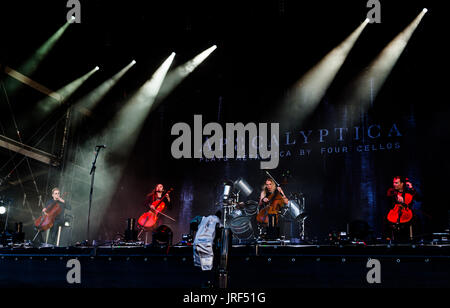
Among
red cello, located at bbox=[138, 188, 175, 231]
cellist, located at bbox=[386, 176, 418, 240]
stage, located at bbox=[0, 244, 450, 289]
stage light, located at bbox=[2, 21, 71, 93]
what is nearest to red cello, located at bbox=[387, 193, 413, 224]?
cellist, located at bbox=[386, 176, 418, 240]

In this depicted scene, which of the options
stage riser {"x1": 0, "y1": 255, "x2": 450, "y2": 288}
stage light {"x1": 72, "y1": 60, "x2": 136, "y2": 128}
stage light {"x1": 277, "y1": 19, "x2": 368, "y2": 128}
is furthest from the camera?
stage light {"x1": 72, "y1": 60, "x2": 136, "y2": 128}

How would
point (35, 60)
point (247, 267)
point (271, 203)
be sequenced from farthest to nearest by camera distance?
point (35, 60)
point (271, 203)
point (247, 267)

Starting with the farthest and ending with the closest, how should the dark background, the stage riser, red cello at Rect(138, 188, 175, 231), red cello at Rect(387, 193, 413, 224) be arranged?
red cello at Rect(138, 188, 175, 231), the dark background, red cello at Rect(387, 193, 413, 224), the stage riser

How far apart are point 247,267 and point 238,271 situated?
0.16 metres

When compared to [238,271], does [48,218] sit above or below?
above

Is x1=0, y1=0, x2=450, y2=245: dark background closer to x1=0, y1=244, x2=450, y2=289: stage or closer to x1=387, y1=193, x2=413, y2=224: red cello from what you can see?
x1=387, y1=193, x2=413, y2=224: red cello

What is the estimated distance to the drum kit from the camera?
9.98 meters

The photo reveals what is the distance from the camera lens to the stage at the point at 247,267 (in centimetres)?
560

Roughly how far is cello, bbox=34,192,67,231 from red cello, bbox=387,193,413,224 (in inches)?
298

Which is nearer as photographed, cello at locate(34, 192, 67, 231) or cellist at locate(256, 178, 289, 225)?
cellist at locate(256, 178, 289, 225)

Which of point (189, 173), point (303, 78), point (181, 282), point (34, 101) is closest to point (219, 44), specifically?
point (303, 78)

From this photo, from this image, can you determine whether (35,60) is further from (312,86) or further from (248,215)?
(312,86)

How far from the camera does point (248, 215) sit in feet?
34.5

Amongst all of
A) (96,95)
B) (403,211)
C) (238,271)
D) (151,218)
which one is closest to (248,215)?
(151,218)
